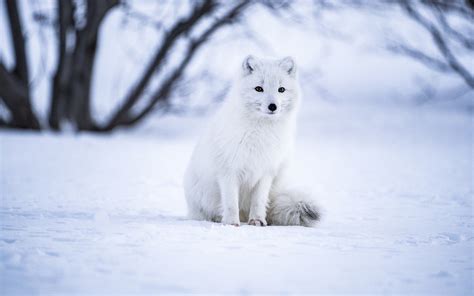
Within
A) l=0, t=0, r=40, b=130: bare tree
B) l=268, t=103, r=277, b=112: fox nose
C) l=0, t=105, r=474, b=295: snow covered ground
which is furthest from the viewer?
l=0, t=0, r=40, b=130: bare tree

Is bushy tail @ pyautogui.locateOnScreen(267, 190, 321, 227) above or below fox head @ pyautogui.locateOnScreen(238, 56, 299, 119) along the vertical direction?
below

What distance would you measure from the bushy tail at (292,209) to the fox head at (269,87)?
27.9 inches

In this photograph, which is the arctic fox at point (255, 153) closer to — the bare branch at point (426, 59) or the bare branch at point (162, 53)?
the bare branch at point (162, 53)

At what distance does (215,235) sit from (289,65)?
169 cm

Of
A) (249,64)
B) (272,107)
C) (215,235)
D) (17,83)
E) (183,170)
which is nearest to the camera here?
(215,235)

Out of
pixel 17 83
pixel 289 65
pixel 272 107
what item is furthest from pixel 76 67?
pixel 272 107

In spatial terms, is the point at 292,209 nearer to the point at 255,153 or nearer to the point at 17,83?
the point at 255,153

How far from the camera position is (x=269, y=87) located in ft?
13.1

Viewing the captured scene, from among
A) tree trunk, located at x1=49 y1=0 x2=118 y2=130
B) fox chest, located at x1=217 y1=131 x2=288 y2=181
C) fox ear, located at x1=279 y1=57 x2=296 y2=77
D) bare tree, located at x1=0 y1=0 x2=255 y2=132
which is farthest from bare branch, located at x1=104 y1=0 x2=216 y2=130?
fox chest, located at x1=217 y1=131 x2=288 y2=181

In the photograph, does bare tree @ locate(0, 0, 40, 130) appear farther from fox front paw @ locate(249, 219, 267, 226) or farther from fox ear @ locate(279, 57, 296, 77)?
fox front paw @ locate(249, 219, 267, 226)

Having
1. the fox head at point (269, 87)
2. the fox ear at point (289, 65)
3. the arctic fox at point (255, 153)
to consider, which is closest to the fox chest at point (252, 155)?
the arctic fox at point (255, 153)

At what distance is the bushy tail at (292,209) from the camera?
156 inches

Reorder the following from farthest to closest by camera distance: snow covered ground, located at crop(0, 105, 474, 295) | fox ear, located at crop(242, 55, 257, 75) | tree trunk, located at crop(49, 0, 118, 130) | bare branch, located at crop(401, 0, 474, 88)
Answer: tree trunk, located at crop(49, 0, 118, 130)
bare branch, located at crop(401, 0, 474, 88)
fox ear, located at crop(242, 55, 257, 75)
snow covered ground, located at crop(0, 105, 474, 295)

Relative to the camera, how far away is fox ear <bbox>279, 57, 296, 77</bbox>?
4180mm
